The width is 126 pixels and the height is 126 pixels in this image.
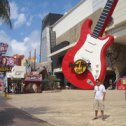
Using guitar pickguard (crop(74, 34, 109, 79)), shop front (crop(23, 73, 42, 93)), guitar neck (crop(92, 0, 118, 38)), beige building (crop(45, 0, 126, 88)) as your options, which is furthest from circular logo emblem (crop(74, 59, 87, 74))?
shop front (crop(23, 73, 42, 93))

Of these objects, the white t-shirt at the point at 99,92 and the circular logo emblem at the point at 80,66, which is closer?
the white t-shirt at the point at 99,92

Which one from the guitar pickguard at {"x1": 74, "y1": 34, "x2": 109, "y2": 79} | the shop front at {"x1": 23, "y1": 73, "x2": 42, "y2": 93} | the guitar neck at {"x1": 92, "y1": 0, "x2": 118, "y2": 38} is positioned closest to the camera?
the guitar neck at {"x1": 92, "y1": 0, "x2": 118, "y2": 38}

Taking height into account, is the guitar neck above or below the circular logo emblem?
above

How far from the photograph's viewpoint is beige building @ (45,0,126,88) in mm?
62794

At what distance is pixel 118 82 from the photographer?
57406 mm

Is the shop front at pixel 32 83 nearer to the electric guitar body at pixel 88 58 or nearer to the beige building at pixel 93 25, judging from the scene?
the electric guitar body at pixel 88 58

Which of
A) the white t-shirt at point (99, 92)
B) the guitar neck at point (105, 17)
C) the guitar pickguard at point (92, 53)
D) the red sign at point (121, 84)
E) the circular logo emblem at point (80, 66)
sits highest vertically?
the guitar neck at point (105, 17)

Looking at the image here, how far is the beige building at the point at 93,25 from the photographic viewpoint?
62.8 metres

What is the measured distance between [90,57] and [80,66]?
195 centimetres

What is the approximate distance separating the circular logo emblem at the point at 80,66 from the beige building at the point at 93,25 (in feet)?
37.4

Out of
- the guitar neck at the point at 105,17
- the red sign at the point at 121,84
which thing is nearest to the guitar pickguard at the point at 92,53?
the guitar neck at the point at 105,17

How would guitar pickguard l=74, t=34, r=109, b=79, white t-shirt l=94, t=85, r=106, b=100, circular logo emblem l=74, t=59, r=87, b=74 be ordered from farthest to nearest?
circular logo emblem l=74, t=59, r=87, b=74
guitar pickguard l=74, t=34, r=109, b=79
white t-shirt l=94, t=85, r=106, b=100

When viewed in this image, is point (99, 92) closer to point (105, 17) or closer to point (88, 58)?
point (105, 17)

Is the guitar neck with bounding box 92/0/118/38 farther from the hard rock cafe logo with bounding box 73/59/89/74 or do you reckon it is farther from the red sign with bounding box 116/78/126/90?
the red sign with bounding box 116/78/126/90
